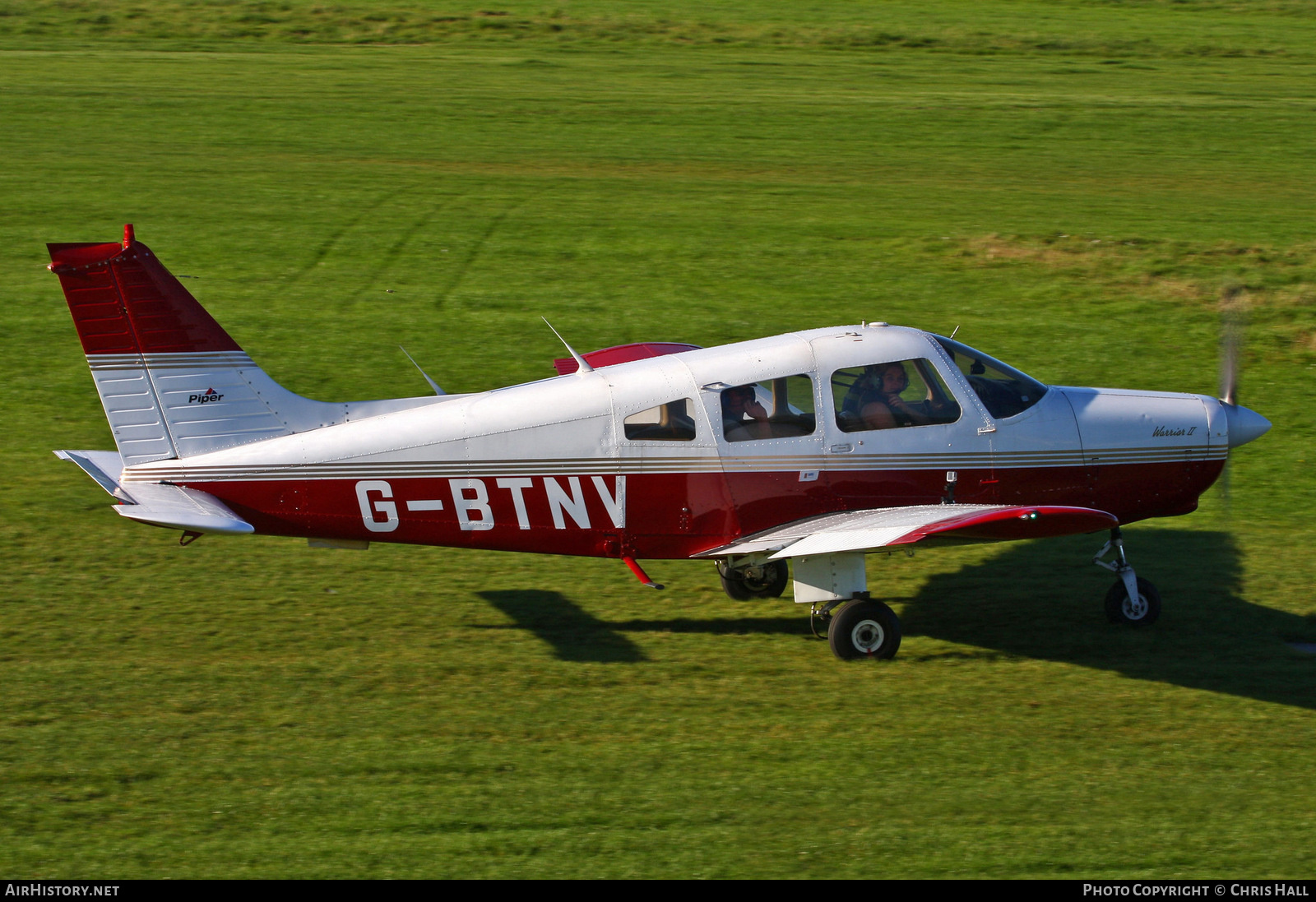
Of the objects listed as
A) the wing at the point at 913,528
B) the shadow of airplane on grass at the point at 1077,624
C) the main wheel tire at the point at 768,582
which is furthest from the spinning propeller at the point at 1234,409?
the main wheel tire at the point at 768,582

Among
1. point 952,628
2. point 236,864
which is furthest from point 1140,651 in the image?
point 236,864

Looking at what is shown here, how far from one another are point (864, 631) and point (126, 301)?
578cm

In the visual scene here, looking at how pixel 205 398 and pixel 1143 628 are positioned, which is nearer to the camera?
pixel 205 398

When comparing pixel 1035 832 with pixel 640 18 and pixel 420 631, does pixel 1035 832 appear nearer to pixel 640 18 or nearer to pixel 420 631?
pixel 420 631

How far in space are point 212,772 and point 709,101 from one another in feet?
77.5

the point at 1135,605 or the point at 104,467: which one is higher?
the point at 104,467

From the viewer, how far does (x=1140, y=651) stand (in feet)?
31.7

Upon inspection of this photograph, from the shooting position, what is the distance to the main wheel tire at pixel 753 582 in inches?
421

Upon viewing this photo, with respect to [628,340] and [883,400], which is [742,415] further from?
[628,340]

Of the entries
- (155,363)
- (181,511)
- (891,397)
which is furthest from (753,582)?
(155,363)

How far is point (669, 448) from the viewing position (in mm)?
9500

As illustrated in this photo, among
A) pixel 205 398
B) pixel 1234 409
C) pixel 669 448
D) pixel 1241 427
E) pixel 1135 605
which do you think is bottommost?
pixel 1135 605

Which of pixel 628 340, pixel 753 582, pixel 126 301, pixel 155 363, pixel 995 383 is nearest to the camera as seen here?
pixel 126 301

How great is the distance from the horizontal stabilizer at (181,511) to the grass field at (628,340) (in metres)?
1.11
